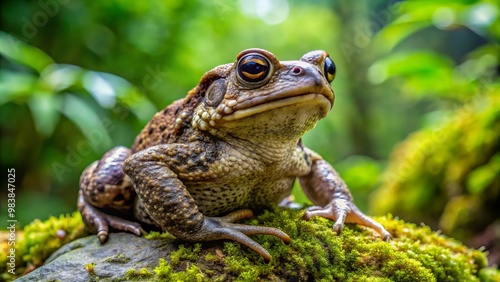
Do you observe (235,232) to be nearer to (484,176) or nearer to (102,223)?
(102,223)

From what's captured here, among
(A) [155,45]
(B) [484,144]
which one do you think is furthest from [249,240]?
(A) [155,45]

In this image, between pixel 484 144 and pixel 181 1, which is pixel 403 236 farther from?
pixel 181 1

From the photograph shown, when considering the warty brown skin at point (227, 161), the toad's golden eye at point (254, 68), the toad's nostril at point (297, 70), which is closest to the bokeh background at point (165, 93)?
the warty brown skin at point (227, 161)

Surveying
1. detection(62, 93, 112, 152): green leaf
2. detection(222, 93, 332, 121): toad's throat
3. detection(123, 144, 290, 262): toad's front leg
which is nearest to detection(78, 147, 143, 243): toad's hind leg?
detection(123, 144, 290, 262): toad's front leg

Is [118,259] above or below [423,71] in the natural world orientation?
below

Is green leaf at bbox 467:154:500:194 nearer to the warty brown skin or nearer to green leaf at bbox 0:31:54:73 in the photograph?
the warty brown skin

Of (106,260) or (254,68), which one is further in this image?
(106,260)

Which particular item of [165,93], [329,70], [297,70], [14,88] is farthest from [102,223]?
[165,93]
